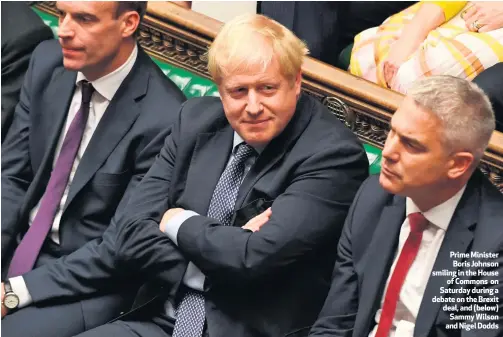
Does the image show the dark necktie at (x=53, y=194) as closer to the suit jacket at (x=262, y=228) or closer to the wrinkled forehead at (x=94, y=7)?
the wrinkled forehead at (x=94, y=7)

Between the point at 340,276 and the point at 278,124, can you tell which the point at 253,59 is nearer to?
the point at 278,124

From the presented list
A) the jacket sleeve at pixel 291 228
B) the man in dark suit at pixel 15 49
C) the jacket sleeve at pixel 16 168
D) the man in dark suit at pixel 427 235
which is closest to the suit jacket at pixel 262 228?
the jacket sleeve at pixel 291 228

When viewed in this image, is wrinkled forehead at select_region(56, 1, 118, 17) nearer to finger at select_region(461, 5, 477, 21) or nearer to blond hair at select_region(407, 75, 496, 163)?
finger at select_region(461, 5, 477, 21)

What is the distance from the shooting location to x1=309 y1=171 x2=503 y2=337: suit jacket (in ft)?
8.03

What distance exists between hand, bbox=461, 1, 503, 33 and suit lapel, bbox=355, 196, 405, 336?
751 mm

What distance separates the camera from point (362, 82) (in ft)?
10.2

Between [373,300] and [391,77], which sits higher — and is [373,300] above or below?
below

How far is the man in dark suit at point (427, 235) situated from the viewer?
7.87ft

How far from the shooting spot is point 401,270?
8.39ft

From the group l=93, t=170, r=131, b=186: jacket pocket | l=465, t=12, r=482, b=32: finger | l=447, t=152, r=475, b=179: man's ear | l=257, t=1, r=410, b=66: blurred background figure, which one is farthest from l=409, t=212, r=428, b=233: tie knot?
l=257, t=1, r=410, b=66: blurred background figure

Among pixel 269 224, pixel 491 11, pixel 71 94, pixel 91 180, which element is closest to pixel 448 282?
pixel 269 224

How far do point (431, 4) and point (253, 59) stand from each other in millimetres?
772

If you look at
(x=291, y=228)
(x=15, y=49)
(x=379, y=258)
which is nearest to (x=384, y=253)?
(x=379, y=258)

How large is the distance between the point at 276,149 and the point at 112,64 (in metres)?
0.72
